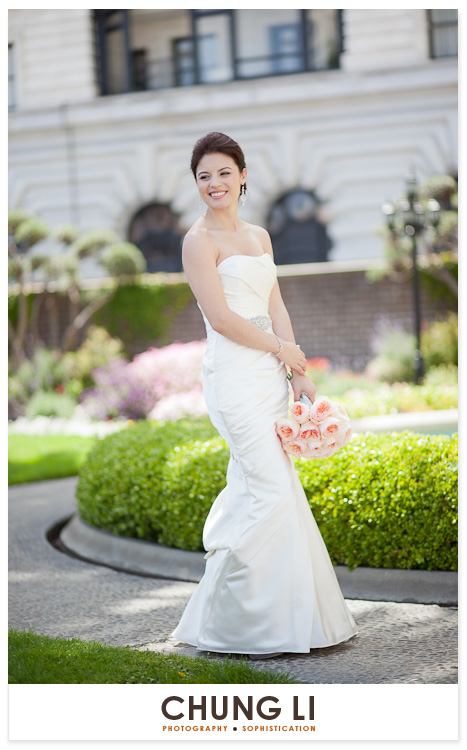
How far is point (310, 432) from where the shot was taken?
11.5 feet

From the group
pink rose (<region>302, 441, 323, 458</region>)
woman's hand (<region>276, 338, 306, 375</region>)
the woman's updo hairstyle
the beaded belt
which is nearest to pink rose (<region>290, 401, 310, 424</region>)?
pink rose (<region>302, 441, 323, 458</region>)

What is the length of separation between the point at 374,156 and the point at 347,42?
2.45 meters

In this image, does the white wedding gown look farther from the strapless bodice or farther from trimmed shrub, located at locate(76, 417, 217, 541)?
trimmed shrub, located at locate(76, 417, 217, 541)

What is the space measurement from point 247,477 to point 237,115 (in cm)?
1696

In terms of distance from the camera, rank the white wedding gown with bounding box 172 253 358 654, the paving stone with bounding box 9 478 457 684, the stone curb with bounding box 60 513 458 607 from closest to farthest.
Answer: the paving stone with bounding box 9 478 457 684
the white wedding gown with bounding box 172 253 358 654
the stone curb with bounding box 60 513 458 607

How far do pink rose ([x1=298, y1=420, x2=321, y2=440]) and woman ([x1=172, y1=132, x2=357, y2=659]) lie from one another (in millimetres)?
146

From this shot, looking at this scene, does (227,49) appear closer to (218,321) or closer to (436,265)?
(436,265)

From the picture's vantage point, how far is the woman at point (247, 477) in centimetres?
350

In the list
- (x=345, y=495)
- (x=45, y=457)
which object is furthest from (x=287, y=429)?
(x=45, y=457)

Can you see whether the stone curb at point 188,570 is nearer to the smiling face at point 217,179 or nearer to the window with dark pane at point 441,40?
the smiling face at point 217,179

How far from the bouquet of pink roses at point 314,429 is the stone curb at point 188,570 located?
3.95 feet

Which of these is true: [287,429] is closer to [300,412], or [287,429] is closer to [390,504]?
[300,412]

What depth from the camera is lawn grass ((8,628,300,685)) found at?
3.19 meters

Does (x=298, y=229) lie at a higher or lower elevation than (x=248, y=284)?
higher
